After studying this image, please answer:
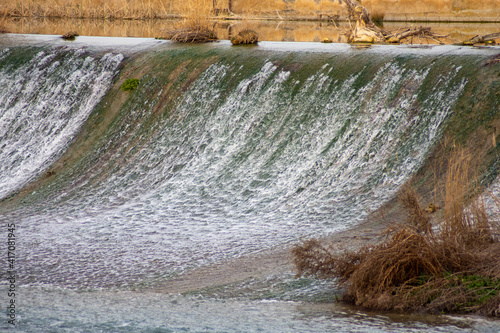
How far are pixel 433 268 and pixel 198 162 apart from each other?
250 inches

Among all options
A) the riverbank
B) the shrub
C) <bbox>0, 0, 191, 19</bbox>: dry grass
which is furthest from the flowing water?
<bbox>0, 0, 191, 19</bbox>: dry grass

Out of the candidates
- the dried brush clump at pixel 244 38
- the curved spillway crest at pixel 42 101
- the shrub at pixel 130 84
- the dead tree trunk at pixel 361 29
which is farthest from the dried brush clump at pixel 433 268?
the dead tree trunk at pixel 361 29

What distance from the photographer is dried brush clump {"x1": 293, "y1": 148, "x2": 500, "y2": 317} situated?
5766 mm

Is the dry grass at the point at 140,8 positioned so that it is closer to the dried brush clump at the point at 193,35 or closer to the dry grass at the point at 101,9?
the dry grass at the point at 101,9

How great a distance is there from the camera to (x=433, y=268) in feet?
19.5

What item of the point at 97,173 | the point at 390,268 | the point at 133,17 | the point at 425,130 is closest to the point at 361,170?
the point at 425,130

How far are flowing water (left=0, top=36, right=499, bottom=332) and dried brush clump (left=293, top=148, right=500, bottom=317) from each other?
316 millimetres

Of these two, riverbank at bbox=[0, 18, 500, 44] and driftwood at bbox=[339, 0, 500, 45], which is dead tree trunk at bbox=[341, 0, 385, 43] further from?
riverbank at bbox=[0, 18, 500, 44]

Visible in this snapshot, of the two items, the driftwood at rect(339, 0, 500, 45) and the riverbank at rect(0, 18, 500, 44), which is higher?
the riverbank at rect(0, 18, 500, 44)

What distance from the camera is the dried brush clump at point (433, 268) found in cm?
577

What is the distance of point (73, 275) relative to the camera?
7781mm

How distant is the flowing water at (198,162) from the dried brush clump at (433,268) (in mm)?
316

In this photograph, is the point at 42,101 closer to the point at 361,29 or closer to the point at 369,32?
the point at 361,29

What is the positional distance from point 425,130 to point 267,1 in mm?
23608
